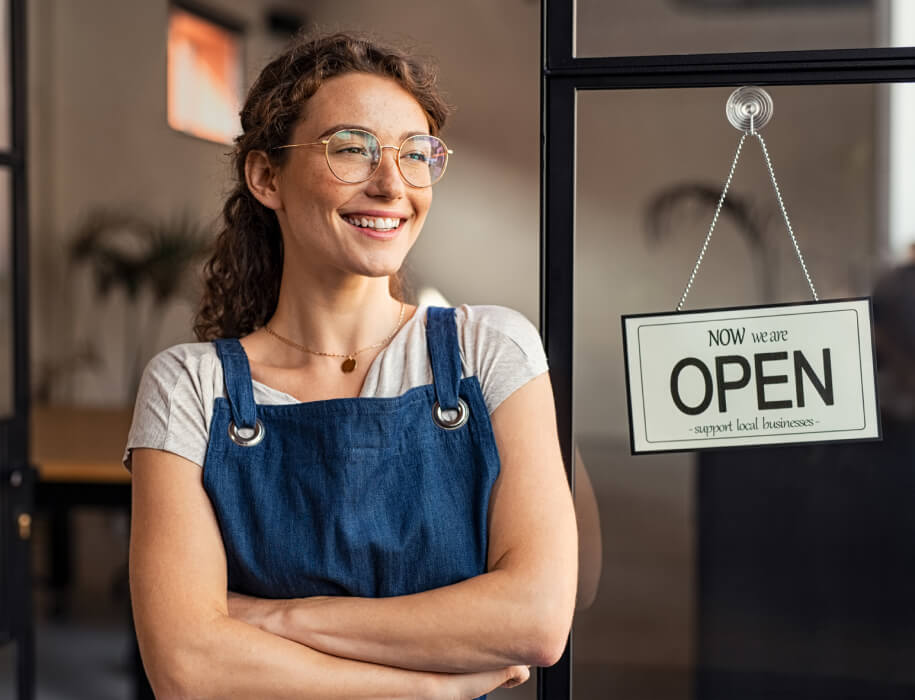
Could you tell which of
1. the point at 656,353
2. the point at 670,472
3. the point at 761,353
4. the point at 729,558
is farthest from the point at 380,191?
the point at 670,472

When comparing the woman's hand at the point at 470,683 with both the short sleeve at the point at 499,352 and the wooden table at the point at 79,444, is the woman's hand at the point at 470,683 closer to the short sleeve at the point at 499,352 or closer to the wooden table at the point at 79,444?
the short sleeve at the point at 499,352

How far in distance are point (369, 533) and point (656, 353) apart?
1.38 feet

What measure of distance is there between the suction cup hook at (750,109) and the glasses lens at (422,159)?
39cm

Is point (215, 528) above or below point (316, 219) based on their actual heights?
below

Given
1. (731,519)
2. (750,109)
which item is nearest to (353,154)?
(750,109)

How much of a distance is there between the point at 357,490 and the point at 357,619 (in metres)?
0.15

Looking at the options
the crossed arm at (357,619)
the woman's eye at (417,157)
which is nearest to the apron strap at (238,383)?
the crossed arm at (357,619)

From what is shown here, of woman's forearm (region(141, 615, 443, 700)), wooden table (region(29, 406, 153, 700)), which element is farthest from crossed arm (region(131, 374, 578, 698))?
wooden table (region(29, 406, 153, 700))

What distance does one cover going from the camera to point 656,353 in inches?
51.1

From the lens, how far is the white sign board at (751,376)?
127cm

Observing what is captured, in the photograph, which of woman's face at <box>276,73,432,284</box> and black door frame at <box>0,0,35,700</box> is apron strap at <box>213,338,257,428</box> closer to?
woman's face at <box>276,73,432,284</box>

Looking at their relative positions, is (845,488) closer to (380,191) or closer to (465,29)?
(380,191)

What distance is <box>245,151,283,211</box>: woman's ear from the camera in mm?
1371

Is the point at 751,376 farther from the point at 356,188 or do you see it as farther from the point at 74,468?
the point at 74,468
